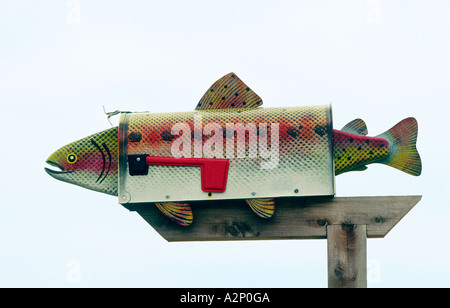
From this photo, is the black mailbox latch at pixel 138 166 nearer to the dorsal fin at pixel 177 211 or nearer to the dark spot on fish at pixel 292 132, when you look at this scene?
the dorsal fin at pixel 177 211

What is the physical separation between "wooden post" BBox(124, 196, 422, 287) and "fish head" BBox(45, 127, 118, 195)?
0.99 ft

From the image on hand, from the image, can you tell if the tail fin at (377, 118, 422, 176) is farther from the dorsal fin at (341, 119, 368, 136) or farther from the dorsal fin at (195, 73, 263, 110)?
the dorsal fin at (195, 73, 263, 110)

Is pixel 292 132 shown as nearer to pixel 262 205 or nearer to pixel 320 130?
pixel 320 130

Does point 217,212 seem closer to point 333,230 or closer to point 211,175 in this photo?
point 211,175

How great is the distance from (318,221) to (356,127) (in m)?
0.77

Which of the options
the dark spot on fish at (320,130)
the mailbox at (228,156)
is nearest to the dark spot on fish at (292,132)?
the mailbox at (228,156)

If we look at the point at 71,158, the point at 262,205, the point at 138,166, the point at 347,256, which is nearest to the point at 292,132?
the point at 262,205

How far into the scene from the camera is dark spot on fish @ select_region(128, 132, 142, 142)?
6508 mm

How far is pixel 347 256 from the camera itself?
6332mm

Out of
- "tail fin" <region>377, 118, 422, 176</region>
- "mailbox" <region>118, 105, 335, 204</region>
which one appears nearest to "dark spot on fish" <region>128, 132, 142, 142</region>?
"mailbox" <region>118, 105, 335, 204</region>

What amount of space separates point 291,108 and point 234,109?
426 millimetres

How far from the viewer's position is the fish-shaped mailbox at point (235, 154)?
6.34 m

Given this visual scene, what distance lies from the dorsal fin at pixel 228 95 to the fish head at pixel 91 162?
0.73 meters

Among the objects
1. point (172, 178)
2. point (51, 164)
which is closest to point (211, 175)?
point (172, 178)
